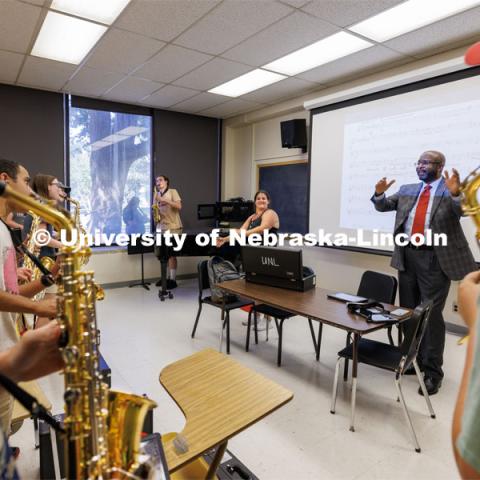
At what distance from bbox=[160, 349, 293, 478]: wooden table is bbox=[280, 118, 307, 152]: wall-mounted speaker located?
3.94 meters

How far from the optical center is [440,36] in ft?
10.8

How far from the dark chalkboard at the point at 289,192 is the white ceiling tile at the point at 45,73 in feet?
10.4

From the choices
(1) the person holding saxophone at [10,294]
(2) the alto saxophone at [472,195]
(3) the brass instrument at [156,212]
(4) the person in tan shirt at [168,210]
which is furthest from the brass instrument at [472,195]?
(3) the brass instrument at [156,212]

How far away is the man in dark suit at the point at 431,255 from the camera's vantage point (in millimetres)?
2607

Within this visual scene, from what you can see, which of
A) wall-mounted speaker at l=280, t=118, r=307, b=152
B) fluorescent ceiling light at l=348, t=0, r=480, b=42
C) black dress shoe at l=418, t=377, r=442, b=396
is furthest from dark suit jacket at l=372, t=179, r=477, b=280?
wall-mounted speaker at l=280, t=118, r=307, b=152

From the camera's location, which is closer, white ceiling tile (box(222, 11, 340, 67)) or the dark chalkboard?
white ceiling tile (box(222, 11, 340, 67))

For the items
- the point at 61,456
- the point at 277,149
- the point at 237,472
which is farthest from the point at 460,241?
the point at 277,149

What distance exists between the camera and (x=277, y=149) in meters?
5.81

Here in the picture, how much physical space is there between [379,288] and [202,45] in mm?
2804

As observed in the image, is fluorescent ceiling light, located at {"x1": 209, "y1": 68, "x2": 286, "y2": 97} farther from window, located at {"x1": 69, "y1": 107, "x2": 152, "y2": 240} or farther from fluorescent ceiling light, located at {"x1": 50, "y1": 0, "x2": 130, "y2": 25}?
fluorescent ceiling light, located at {"x1": 50, "y1": 0, "x2": 130, "y2": 25}

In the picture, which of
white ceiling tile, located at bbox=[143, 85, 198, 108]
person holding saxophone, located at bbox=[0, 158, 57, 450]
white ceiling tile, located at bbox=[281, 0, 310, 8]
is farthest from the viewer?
white ceiling tile, located at bbox=[143, 85, 198, 108]

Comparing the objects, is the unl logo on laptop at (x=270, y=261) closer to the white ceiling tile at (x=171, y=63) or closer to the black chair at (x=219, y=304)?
the black chair at (x=219, y=304)

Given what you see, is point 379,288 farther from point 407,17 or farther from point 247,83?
point 247,83

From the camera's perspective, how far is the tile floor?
194cm
